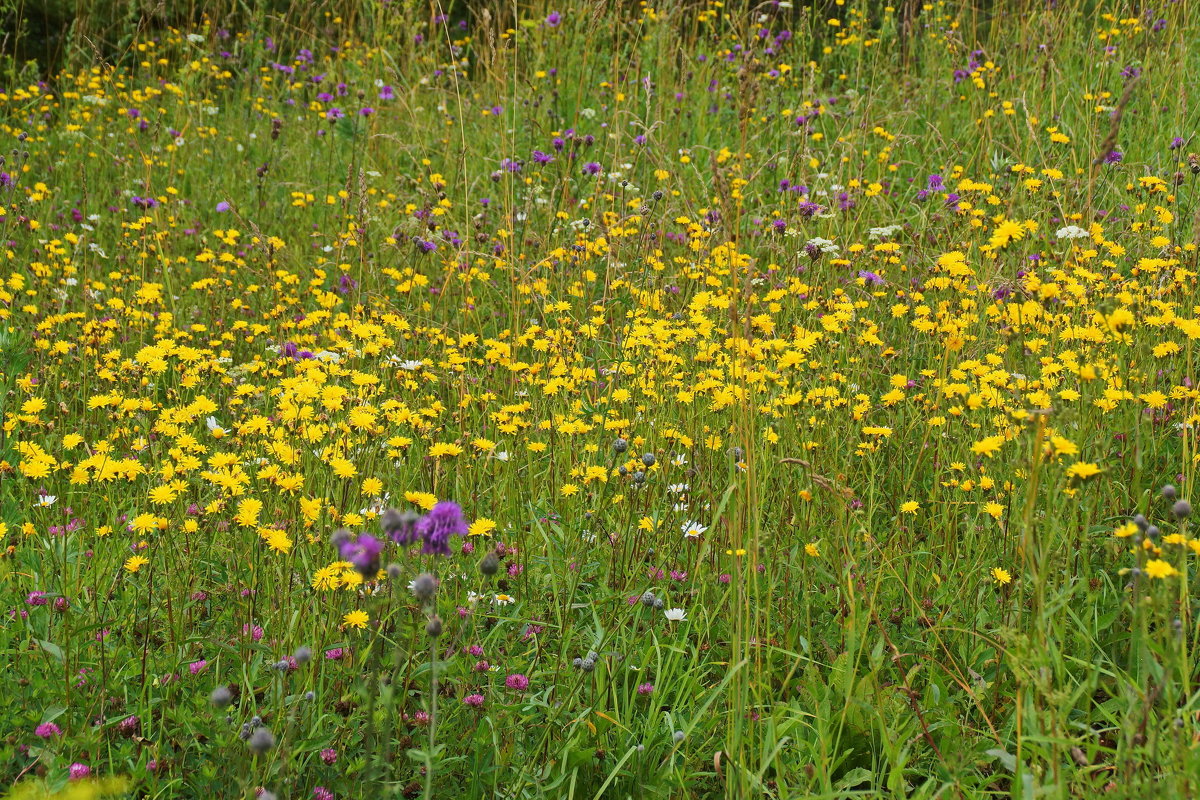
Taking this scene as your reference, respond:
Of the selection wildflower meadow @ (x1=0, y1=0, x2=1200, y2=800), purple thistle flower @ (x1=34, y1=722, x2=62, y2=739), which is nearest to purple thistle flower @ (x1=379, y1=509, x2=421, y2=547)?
wildflower meadow @ (x1=0, y1=0, x2=1200, y2=800)

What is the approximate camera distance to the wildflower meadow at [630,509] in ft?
5.18

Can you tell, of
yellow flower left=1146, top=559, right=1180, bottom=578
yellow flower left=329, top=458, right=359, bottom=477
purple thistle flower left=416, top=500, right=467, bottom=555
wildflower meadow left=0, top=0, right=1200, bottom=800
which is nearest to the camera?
purple thistle flower left=416, top=500, right=467, bottom=555

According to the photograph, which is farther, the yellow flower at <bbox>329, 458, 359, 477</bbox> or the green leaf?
the yellow flower at <bbox>329, 458, 359, 477</bbox>

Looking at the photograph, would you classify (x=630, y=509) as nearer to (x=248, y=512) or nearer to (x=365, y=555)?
(x=248, y=512)

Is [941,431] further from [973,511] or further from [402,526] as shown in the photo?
[402,526]

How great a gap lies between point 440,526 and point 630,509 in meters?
0.93

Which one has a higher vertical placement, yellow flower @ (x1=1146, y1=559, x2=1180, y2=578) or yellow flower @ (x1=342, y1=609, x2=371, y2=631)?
yellow flower @ (x1=1146, y1=559, x2=1180, y2=578)

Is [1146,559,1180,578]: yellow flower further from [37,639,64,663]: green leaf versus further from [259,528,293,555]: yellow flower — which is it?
[37,639,64,663]: green leaf

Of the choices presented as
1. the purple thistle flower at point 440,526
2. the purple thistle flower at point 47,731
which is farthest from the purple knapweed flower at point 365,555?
the purple thistle flower at point 47,731

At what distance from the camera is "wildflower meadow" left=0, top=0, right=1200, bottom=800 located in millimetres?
1580

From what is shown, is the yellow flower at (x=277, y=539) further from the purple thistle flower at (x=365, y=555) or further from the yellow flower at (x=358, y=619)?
the purple thistle flower at (x=365, y=555)

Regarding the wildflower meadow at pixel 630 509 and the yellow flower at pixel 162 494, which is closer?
the wildflower meadow at pixel 630 509

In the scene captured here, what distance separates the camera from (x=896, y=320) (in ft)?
11.9

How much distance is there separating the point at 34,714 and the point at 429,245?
2132 mm
